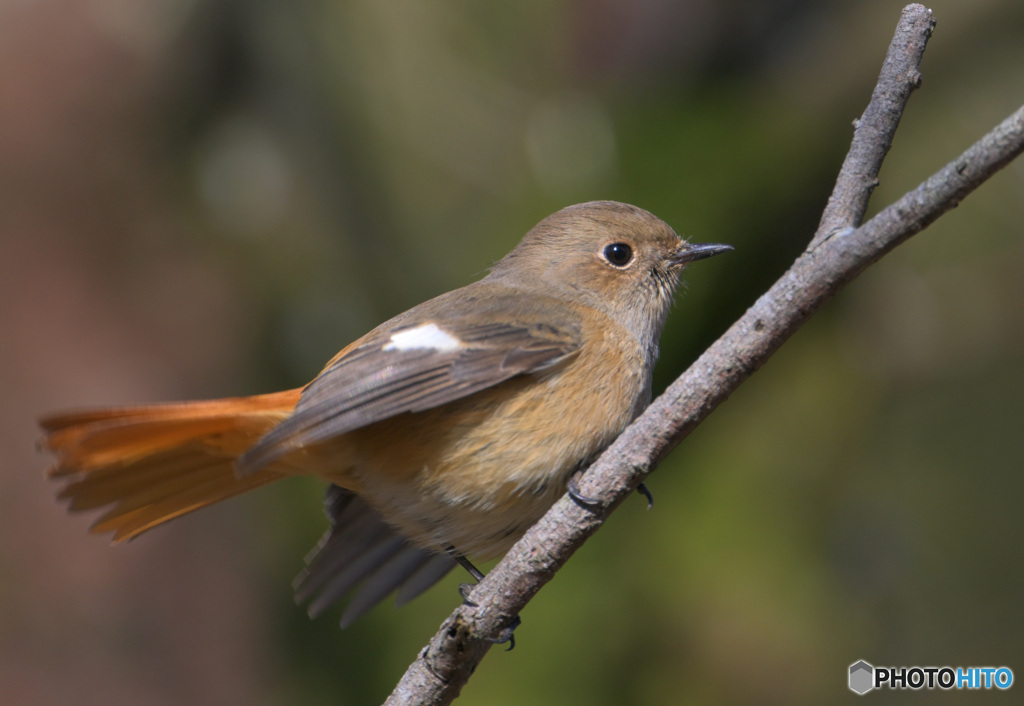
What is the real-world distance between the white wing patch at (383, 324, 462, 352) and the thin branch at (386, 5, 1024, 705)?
736 mm

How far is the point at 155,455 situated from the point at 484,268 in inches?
105

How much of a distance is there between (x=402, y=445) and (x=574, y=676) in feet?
7.90

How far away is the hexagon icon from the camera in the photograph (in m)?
4.35

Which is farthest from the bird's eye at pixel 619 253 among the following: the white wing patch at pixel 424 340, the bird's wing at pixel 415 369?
the white wing patch at pixel 424 340

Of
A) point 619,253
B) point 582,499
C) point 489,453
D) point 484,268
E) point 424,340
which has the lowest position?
point 582,499

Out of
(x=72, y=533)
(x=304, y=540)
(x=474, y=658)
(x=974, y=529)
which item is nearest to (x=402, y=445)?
(x=474, y=658)

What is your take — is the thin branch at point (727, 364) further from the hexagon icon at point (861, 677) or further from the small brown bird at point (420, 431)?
the hexagon icon at point (861, 677)

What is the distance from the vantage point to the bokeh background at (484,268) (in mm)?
4758

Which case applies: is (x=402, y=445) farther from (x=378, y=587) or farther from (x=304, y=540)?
(x=304, y=540)

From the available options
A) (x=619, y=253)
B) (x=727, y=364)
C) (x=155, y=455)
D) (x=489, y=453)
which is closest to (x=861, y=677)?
(x=619, y=253)

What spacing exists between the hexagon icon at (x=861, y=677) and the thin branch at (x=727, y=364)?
2957mm

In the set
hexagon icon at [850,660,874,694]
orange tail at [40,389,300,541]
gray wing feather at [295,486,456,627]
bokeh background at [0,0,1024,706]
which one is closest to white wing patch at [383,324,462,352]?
orange tail at [40,389,300,541]

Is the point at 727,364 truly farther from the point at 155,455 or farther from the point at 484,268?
the point at 484,268

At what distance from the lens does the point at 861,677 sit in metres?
4.41
